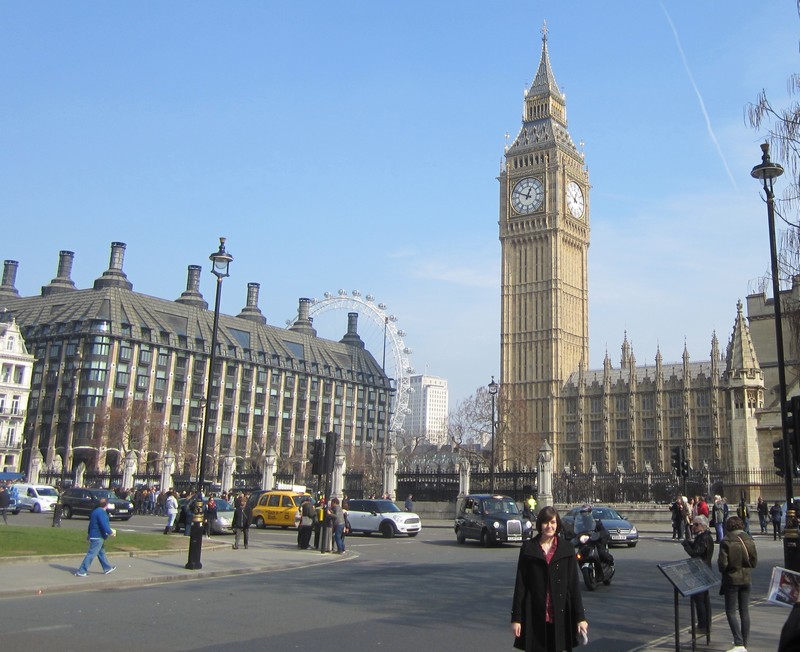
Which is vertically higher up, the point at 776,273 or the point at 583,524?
the point at 776,273

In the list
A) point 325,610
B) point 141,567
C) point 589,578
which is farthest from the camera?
point 141,567

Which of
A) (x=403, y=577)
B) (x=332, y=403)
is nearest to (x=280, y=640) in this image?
(x=403, y=577)

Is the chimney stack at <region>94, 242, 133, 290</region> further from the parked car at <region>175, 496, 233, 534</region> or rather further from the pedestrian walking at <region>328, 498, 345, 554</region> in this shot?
the pedestrian walking at <region>328, 498, 345, 554</region>

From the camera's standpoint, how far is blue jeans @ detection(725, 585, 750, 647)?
9.20 meters

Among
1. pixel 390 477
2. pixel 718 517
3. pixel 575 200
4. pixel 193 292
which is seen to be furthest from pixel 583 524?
pixel 193 292

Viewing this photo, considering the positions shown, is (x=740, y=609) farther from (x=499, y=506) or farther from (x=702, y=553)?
(x=499, y=506)

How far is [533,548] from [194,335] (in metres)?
101

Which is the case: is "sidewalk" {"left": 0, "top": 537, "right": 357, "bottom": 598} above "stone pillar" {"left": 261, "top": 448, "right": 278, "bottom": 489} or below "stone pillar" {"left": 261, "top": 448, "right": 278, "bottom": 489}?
below

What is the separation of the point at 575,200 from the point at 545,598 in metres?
106

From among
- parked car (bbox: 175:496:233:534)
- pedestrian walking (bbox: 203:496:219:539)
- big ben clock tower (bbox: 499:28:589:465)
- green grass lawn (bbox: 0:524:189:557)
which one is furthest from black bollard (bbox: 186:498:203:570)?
big ben clock tower (bbox: 499:28:589:465)

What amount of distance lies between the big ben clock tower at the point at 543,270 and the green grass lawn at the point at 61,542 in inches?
3129

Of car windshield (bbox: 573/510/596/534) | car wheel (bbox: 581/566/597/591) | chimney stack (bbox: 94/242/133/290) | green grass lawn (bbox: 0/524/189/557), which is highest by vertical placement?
chimney stack (bbox: 94/242/133/290)

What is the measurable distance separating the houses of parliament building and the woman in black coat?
7762 centimetres

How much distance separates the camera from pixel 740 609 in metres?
9.43
